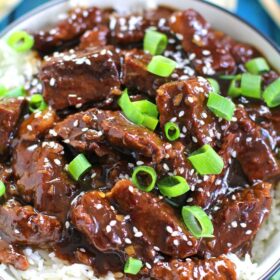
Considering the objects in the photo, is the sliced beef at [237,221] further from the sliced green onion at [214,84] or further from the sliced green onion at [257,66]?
the sliced green onion at [257,66]

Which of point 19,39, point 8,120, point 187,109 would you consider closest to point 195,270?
point 187,109

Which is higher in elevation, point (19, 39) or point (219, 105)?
point (219, 105)

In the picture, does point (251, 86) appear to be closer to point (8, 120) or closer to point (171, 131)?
point (171, 131)

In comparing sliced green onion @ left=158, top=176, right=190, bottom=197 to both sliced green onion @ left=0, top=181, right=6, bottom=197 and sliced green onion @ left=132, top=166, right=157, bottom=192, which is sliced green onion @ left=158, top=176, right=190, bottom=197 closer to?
sliced green onion @ left=132, top=166, right=157, bottom=192

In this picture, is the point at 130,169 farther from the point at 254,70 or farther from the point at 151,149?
the point at 254,70

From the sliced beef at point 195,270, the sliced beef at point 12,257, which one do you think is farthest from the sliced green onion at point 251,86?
the sliced beef at point 12,257

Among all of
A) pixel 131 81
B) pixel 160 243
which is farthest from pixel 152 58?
pixel 160 243

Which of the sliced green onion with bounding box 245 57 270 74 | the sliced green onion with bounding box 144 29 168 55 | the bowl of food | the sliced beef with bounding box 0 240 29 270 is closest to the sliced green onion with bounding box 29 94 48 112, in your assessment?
the bowl of food
